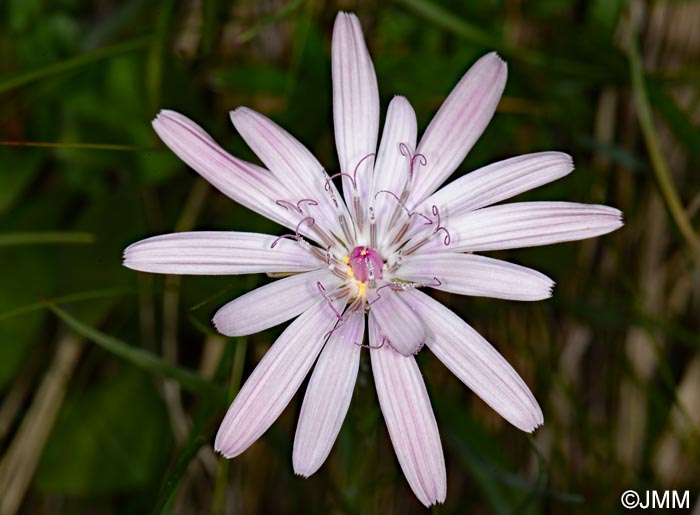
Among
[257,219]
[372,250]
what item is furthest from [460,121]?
[257,219]

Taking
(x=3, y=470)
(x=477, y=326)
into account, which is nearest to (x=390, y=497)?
(x=477, y=326)

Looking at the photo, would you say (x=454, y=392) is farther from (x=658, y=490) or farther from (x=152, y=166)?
(x=152, y=166)

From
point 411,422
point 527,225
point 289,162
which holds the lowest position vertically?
point 411,422

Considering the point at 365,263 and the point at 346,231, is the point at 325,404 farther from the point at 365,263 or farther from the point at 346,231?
the point at 346,231

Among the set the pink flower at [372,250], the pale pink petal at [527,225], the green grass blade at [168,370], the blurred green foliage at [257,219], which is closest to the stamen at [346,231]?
the pink flower at [372,250]

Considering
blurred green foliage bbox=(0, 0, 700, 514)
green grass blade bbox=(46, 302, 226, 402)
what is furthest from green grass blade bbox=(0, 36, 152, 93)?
green grass blade bbox=(46, 302, 226, 402)

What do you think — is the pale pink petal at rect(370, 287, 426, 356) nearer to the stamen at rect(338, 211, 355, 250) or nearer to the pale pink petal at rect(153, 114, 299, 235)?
the stamen at rect(338, 211, 355, 250)
